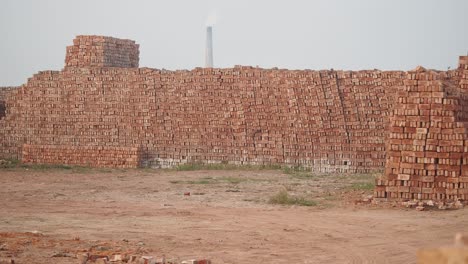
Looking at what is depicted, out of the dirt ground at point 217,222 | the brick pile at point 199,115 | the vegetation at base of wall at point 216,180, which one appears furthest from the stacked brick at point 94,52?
the vegetation at base of wall at point 216,180

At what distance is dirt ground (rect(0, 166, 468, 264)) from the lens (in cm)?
1063

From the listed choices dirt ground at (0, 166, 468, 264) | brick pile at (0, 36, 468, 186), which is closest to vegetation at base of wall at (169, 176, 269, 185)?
dirt ground at (0, 166, 468, 264)

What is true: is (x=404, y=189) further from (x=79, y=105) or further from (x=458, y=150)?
(x=79, y=105)

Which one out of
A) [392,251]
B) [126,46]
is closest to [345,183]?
[392,251]

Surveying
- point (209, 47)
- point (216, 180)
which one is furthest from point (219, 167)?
point (209, 47)

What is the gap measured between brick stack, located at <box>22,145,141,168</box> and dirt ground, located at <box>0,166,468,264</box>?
4433mm

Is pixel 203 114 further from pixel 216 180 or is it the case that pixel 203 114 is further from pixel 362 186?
pixel 362 186

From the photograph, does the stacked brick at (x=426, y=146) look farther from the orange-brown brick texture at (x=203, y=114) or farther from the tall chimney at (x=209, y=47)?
the tall chimney at (x=209, y=47)

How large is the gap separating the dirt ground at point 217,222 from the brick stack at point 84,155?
443 centimetres

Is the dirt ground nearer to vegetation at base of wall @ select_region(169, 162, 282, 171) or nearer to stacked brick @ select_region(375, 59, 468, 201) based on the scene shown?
stacked brick @ select_region(375, 59, 468, 201)

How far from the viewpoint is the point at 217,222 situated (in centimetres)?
1344

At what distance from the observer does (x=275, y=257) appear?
1029 cm

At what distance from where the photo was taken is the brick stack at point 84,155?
25734mm

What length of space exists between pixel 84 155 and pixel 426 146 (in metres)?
13.9
